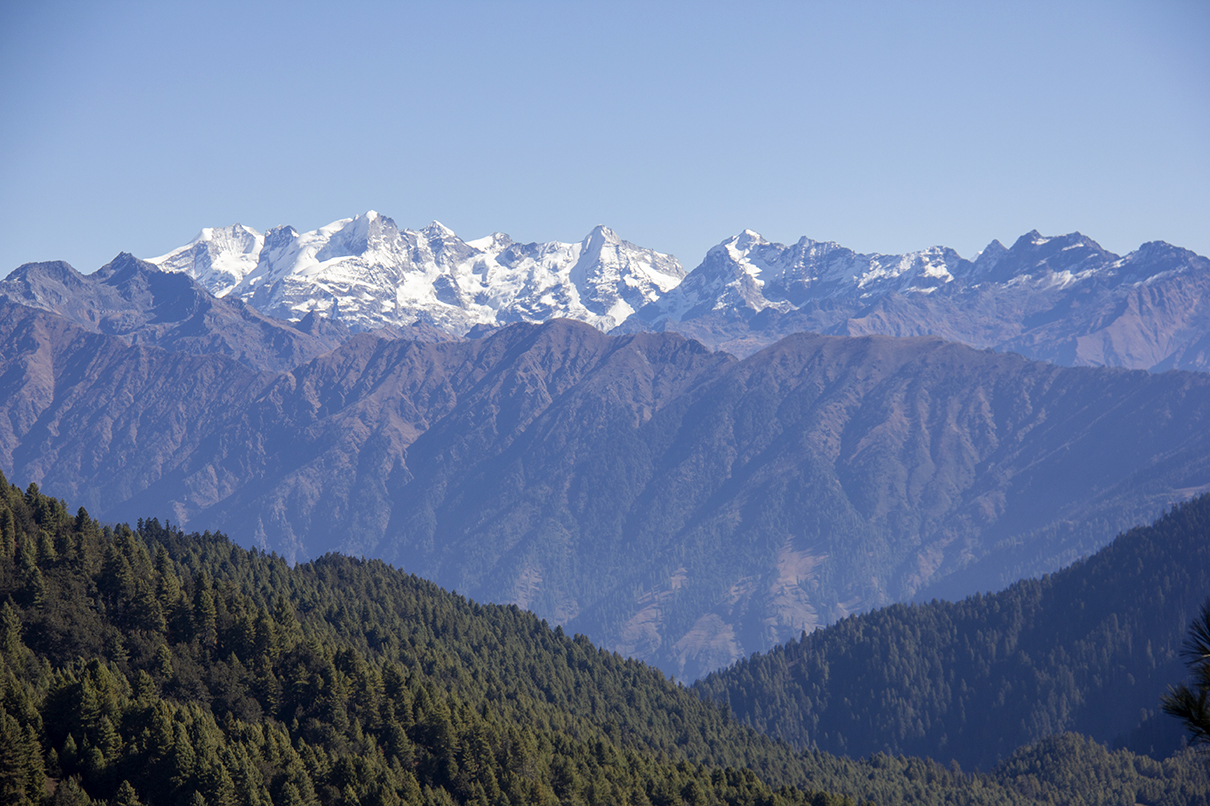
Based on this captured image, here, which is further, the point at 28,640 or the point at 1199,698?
the point at 28,640

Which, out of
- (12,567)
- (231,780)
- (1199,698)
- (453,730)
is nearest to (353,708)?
(453,730)

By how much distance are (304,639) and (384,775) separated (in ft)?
113

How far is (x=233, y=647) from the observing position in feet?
516

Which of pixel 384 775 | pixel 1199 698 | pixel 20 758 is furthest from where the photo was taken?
pixel 384 775

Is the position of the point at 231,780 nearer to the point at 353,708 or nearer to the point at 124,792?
the point at 124,792

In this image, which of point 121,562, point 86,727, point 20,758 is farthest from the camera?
point 121,562

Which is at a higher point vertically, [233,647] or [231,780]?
[233,647]

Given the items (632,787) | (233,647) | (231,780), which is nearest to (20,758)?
(231,780)

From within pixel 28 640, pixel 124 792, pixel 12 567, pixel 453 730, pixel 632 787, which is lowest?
pixel 632 787

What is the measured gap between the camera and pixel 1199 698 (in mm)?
45625

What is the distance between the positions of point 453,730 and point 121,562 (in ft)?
170

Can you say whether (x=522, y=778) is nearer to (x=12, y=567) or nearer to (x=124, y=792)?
(x=124, y=792)

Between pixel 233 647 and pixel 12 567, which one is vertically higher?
pixel 12 567

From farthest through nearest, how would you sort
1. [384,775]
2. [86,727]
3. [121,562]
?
[121,562] → [384,775] → [86,727]
